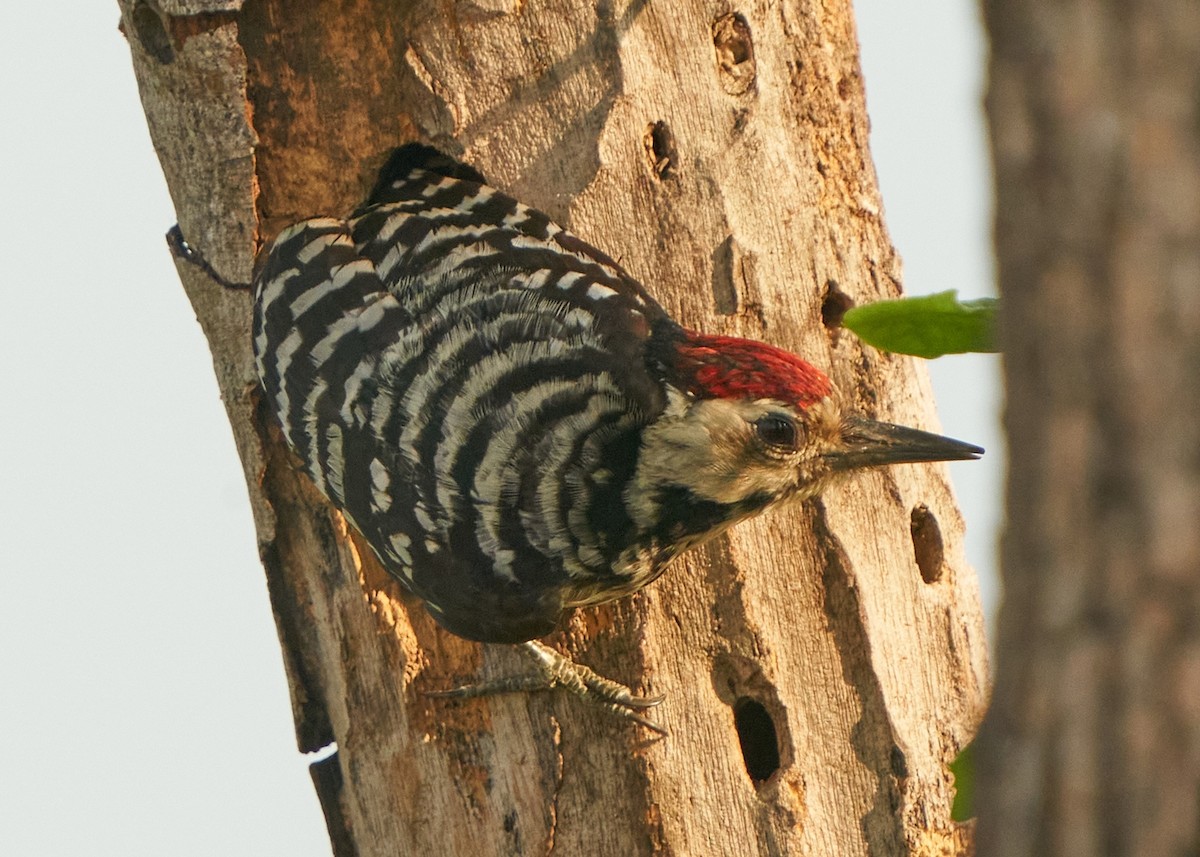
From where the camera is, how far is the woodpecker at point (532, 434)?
133 inches

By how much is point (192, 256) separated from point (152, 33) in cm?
56

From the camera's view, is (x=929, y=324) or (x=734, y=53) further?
(x=734, y=53)

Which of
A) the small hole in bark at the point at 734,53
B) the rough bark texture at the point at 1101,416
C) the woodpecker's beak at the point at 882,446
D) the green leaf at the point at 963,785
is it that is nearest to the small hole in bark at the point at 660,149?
the small hole in bark at the point at 734,53

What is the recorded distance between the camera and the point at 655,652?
3484 millimetres

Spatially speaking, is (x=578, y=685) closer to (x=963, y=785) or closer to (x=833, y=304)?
(x=833, y=304)

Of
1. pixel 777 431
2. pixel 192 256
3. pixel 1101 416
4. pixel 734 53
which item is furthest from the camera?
pixel 192 256

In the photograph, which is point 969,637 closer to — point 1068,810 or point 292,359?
point 292,359

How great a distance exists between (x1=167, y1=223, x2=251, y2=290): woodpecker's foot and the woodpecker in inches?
12.1

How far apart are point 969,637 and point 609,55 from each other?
5.56 feet

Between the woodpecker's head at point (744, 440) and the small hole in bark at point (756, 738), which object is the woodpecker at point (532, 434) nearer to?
the woodpecker's head at point (744, 440)

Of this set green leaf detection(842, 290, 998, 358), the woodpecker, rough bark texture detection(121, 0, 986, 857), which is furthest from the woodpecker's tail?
green leaf detection(842, 290, 998, 358)

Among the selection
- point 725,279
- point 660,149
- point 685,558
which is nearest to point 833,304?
point 725,279

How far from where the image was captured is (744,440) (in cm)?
336

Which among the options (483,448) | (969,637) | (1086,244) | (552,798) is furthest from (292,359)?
(1086,244)
